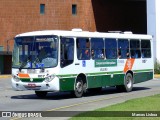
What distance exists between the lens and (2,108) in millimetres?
17281

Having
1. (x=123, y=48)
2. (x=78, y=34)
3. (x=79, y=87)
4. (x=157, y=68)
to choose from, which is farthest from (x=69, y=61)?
(x=157, y=68)

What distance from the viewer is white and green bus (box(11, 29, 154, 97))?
20953 millimetres

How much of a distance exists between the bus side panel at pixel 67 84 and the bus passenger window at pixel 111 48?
→ 321 centimetres

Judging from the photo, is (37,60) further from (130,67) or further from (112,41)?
(130,67)

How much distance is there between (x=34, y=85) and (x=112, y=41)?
543cm

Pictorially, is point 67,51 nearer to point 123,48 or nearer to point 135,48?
point 123,48

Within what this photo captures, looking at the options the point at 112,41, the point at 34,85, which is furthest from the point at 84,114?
the point at 112,41

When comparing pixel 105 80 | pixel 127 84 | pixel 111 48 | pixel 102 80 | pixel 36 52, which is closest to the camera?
pixel 36 52

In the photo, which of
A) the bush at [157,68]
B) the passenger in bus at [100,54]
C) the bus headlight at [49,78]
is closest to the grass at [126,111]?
the bus headlight at [49,78]

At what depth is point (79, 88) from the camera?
22219 mm

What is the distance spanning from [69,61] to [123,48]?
4709mm

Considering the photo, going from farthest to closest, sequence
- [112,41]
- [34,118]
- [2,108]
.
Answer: [112,41] → [2,108] → [34,118]

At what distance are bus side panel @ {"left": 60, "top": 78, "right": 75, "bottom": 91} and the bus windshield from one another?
0.83 metres

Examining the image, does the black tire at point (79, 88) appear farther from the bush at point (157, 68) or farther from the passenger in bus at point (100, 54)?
the bush at point (157, 68)
